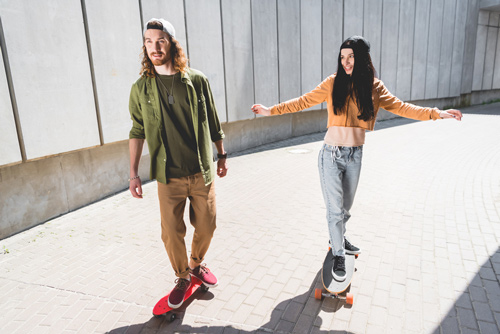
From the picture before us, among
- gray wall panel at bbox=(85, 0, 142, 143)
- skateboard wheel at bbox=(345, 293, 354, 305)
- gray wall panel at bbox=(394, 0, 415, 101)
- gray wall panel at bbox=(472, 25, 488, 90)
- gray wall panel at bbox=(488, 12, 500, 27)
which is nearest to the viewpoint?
skateboard wheel at bbox=(345, 293, 354, 305)

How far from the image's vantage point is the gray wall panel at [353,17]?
12.6 metres

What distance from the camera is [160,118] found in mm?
2787

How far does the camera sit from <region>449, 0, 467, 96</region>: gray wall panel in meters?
18.3

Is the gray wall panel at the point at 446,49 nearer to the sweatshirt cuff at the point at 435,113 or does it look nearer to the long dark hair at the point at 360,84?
the sweatshirt cuff at the point at 435,113

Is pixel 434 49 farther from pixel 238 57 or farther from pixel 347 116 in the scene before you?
pixel 347 116

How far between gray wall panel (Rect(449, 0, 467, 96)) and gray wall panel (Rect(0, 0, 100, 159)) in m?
19.4

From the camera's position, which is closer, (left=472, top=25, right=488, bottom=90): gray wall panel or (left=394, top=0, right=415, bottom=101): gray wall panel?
(left=394, top=0, right=415, bottom=101): gray wall panel

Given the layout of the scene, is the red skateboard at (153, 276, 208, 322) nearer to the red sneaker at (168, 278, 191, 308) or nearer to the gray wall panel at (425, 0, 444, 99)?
the red sneaker at (168, 278, 191, 308)

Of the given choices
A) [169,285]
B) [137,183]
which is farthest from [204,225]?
[169,285]

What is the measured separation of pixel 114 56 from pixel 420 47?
15.2m

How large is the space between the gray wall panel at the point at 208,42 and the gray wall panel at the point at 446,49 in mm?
14271

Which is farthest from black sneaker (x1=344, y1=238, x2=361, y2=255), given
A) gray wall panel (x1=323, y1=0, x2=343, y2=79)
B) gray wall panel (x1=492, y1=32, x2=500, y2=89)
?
gray wall panel (x1=492, y1=32, x2=500, y2=89)

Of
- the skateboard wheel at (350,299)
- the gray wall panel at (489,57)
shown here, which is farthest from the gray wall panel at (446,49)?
the skateboard wheel at (350,299)

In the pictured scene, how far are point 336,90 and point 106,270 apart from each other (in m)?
3.11
